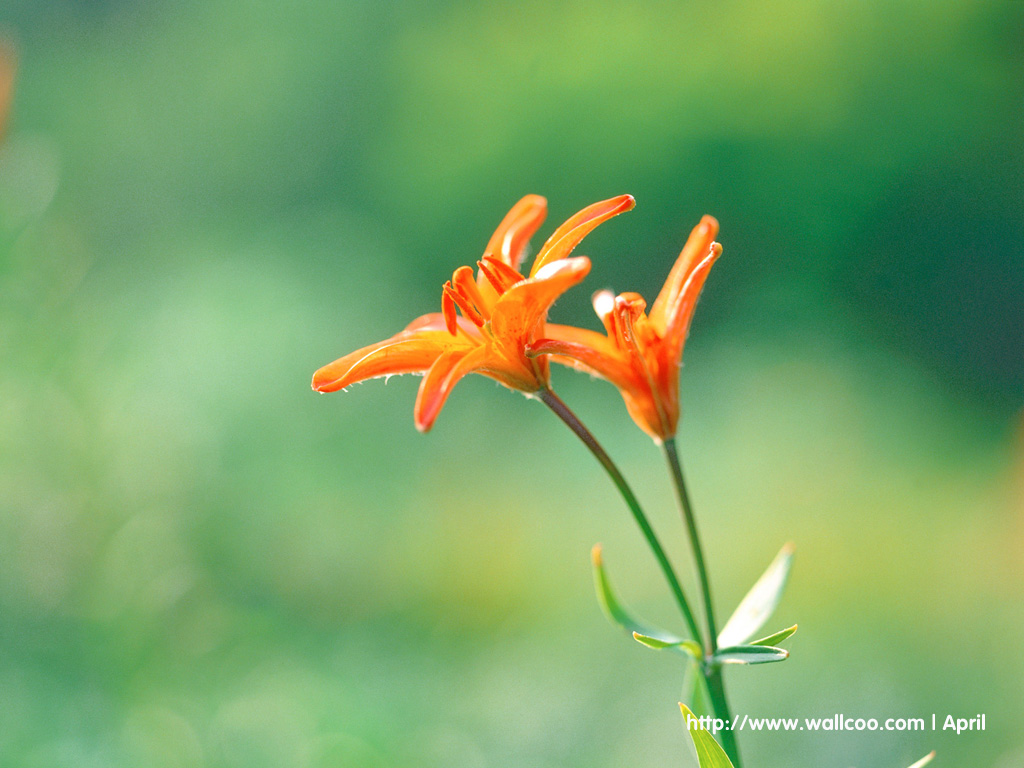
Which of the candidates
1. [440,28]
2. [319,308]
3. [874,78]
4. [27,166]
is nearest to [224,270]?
[319,308]

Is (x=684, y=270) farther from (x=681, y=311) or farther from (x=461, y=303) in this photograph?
(x=461, y=303)

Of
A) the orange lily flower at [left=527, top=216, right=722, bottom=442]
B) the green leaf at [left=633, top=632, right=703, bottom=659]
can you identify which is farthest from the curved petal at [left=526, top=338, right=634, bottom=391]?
the green leaf at [left=633, top=632, right=703, bottom=659]

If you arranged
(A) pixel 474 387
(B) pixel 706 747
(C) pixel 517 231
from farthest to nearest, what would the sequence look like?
(A) pixel 474 387
(C) pixel 517 231
(B) pixel 706 747

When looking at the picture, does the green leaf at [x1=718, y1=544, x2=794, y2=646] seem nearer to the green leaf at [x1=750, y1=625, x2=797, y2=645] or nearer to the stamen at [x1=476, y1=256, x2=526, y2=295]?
the green leaf at [x1=750, y1=625, x2=797, y2=645]

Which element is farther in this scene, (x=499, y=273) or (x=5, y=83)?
(x=5, y=83)

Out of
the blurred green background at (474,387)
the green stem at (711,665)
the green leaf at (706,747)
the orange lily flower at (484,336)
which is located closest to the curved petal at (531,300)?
the orange lily flower at (484,336)

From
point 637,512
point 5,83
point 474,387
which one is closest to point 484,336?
point 637,512
